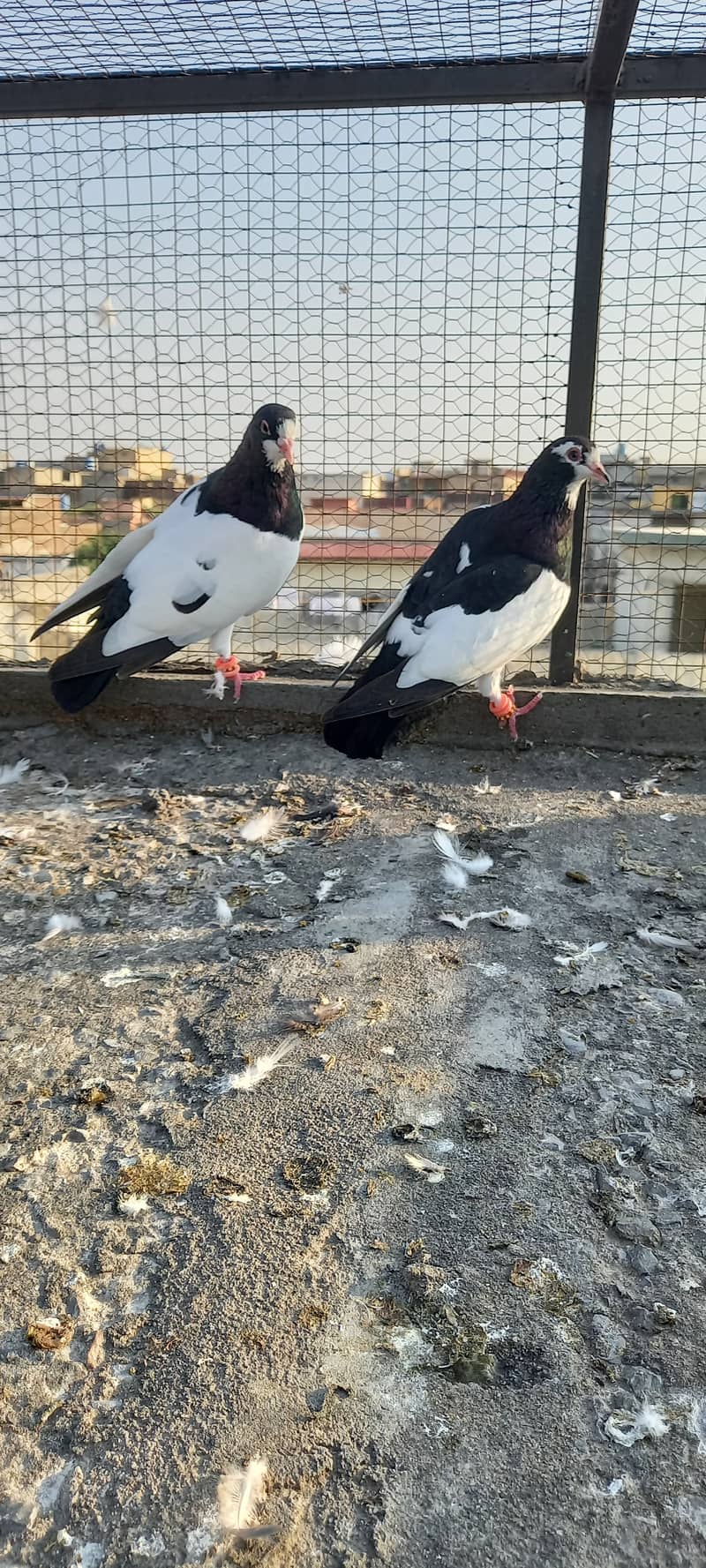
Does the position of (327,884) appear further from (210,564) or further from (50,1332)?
(50,1332)

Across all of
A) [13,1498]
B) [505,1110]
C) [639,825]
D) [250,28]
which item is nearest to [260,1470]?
[13,1498]

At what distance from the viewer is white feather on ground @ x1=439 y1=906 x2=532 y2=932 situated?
221 centimetres

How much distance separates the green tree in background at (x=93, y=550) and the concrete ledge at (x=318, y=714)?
0.44 metres

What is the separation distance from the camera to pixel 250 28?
282 centimetres

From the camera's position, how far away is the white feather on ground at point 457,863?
2.44m

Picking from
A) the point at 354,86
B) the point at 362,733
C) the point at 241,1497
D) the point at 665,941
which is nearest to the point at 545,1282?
the point at 241,1497

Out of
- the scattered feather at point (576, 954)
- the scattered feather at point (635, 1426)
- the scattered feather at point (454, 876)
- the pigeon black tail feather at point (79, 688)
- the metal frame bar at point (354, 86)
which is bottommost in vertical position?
the scattered feather at point (635, 1426)

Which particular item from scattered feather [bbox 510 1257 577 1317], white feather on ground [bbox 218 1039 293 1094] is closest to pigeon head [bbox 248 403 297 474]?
white feather on ground [bbox 218 1039 293 1094]

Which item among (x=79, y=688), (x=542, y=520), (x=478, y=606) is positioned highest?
(x=542, y=520)

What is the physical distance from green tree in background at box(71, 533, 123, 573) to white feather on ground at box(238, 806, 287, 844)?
1365 millimetres

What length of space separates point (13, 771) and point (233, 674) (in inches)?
30.6

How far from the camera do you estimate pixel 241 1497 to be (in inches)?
40.1

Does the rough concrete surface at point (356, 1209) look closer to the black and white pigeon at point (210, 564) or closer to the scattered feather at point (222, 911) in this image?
the scattered feather at point (222, 911)

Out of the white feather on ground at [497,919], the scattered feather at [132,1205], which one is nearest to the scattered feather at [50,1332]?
the scattered feather at [132,1205]
